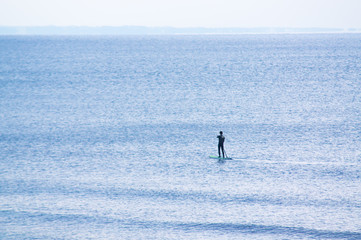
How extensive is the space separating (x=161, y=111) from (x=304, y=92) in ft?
96.2

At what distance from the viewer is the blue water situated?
86.3ft

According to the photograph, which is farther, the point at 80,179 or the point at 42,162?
the point at 42,162

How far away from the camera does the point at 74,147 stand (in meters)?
45.2

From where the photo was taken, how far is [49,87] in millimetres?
90125

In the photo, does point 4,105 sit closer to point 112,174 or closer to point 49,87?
point 49,87

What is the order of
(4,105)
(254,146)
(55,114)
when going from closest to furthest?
(254,146), (55,114), (4,105)

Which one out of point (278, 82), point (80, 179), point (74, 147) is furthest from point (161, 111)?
point (278, 82)

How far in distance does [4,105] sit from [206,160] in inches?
1585

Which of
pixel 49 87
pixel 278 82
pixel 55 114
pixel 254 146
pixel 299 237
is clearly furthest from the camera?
pixel 278 82

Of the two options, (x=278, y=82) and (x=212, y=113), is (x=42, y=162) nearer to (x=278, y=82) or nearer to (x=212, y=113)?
(x=212, y=113)

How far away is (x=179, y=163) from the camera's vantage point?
39.3 m

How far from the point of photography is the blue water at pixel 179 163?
26.3 meters

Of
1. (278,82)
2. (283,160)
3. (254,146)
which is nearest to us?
(283,160)

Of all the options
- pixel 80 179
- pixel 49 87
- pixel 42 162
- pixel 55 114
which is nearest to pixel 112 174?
pixel 80 179
